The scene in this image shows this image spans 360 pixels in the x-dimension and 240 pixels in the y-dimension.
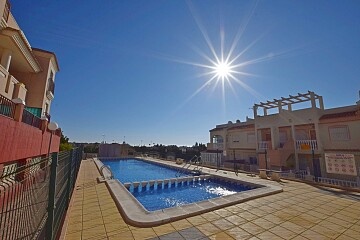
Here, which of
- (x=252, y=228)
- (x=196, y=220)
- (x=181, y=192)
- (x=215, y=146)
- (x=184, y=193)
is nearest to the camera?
(x=252, y=228)

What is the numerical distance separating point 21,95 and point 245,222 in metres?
13.2

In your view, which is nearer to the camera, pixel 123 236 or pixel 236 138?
pixel 123 236

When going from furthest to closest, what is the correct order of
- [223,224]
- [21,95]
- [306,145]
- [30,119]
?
[306,145] < [21,95] < [30,119] < [223,224]

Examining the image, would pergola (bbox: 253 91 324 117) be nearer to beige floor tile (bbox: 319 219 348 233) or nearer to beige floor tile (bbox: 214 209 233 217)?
beige floor tile (bbox: 319 219 348 233)

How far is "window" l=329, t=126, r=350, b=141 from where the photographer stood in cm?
1458

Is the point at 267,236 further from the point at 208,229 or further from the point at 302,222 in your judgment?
the point at 302,222

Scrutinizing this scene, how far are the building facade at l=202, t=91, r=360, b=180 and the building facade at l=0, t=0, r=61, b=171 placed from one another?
14786mm

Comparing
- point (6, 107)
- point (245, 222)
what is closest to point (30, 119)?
point (6, 107)

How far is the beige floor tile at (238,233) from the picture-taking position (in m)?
4.37

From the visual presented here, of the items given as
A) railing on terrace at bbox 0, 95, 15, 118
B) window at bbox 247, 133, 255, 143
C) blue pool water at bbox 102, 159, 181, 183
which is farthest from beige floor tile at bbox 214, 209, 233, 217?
window at bbox 247, 133, 255, 143

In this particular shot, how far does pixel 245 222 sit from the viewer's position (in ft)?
17.2

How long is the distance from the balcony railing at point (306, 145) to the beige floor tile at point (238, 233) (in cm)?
1514

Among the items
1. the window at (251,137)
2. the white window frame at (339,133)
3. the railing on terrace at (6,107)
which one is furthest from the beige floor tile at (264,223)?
the window at (251,137)

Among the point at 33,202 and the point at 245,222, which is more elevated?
the point at 33,202
